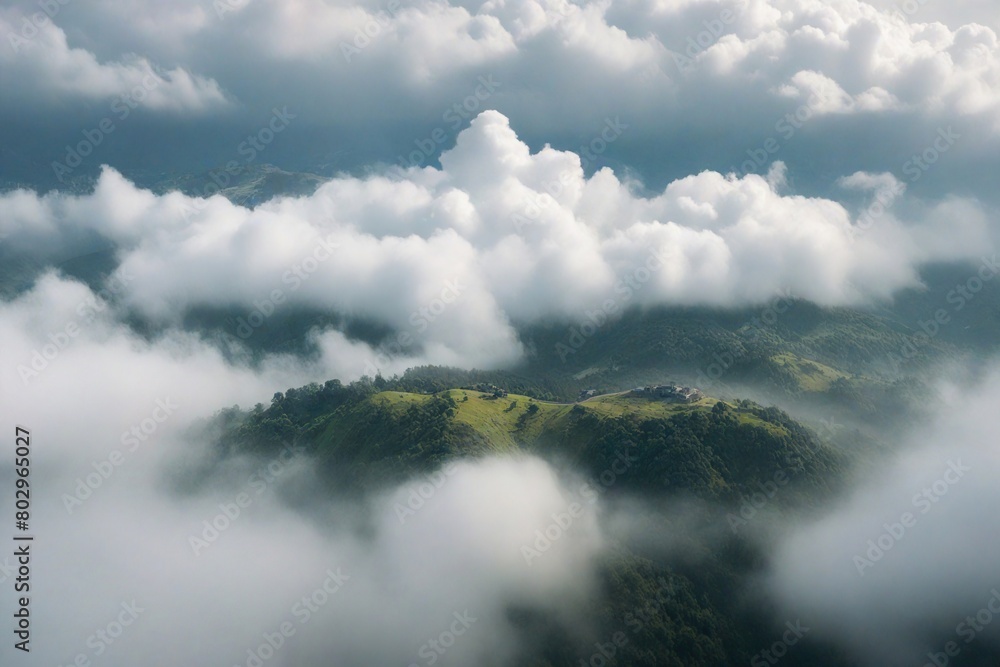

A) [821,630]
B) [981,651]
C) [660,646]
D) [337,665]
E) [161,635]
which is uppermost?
[161,635]

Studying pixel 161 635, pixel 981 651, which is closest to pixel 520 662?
pixel 161 635

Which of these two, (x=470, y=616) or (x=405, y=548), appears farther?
(x=405, y=548)

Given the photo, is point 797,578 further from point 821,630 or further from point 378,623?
point 378,623

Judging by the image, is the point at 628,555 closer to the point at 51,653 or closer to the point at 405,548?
the point at 405,548

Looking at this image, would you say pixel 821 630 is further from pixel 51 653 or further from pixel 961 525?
pixel 51 653

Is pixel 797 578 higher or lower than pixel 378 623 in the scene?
lower

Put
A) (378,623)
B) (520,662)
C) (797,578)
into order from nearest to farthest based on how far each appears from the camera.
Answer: (520,662), (378,623), (797,578)

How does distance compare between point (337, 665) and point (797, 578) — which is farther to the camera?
point (797, 578)

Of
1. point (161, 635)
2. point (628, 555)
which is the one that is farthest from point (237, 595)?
point (628, 555)

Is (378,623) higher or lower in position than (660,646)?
higher

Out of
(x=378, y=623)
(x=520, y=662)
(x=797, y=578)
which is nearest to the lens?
(x=520, y=662)
